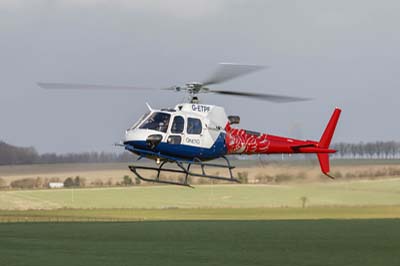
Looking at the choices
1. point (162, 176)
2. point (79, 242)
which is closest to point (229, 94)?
point (79, 242)

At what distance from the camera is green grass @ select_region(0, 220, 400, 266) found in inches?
1639

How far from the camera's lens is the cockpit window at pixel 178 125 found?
41250 millimetres

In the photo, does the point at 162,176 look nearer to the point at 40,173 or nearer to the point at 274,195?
the point at 274,195

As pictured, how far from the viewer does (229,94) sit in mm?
40875

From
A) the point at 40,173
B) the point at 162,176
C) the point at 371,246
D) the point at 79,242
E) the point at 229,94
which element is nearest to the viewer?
the point at 229,94

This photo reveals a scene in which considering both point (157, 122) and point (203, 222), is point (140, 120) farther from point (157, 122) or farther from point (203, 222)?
point (203, 222)

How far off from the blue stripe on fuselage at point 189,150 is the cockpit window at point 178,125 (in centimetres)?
59

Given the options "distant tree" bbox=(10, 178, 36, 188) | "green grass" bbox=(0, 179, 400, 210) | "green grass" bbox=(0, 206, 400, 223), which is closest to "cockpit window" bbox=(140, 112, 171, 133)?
"green grass" bbox=(0, 206, 400, 223)

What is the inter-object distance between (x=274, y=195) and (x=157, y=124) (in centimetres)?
5310

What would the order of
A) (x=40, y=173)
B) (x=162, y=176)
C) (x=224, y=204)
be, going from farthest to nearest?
(x=40, y=173) < (x=224, y=204) < (x=162, y=176)

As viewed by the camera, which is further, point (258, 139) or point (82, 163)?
point (82, 163)

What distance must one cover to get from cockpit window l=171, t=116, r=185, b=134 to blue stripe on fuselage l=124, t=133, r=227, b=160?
0.59 metres

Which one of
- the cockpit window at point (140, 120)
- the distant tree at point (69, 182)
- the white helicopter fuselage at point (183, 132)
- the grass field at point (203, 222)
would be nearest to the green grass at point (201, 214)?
the grass field at point (203, 222)

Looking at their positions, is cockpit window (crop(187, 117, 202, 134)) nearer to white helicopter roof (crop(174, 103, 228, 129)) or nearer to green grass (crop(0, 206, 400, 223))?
white helicopter roof (crop(174, 103, 228, 129))
